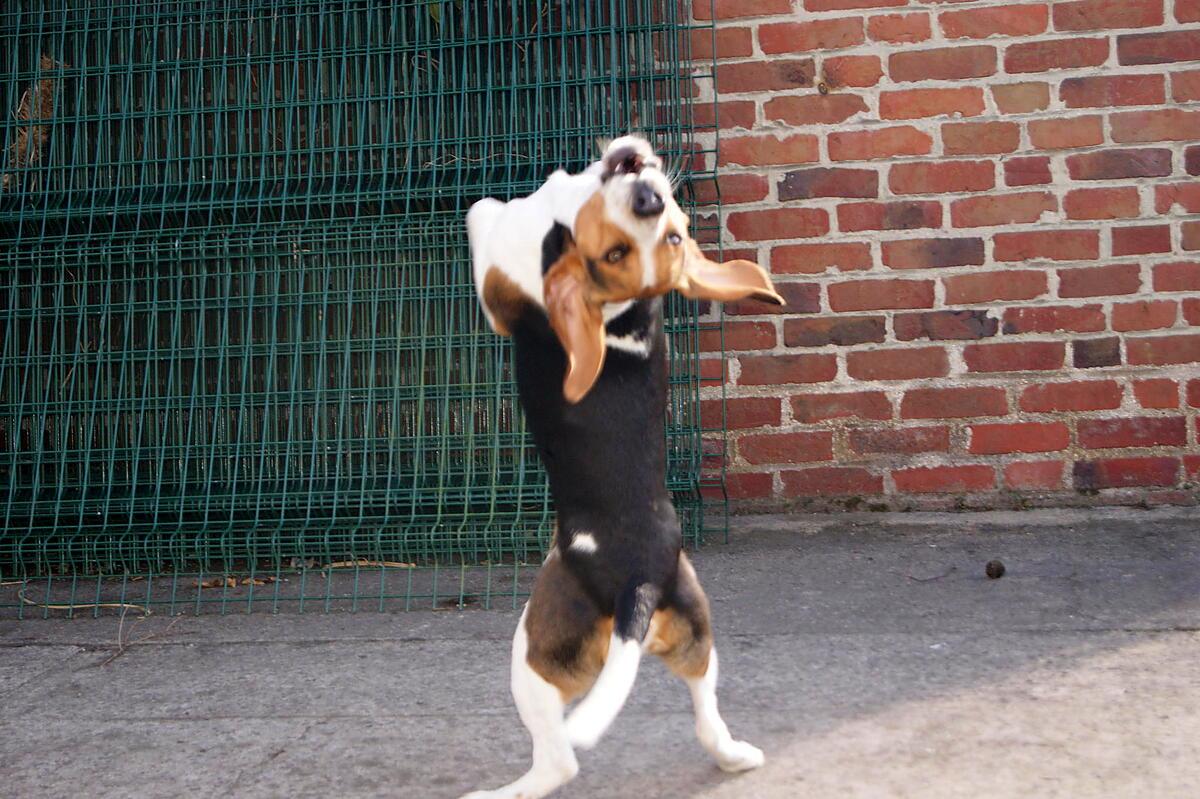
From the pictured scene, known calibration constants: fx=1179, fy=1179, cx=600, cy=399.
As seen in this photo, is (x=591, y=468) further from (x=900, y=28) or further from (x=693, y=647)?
(x=900, y=28)

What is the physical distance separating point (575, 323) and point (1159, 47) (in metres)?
3.02

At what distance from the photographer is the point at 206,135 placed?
399 cm

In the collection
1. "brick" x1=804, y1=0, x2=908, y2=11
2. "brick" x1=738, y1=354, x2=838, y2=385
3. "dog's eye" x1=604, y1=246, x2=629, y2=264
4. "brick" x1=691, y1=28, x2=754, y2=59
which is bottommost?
"brick" x1=738, y1=354, x2=838, y2=385

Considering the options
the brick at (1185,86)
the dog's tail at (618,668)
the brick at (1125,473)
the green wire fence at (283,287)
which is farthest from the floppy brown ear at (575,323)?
the brick at (1185,86)

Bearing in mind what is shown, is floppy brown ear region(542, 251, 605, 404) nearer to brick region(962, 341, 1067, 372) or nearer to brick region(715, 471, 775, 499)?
brick region(715, 471, 775, 499)

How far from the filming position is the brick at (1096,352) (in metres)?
3.89

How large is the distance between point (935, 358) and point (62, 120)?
2.99 meters

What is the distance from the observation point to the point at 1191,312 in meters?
3.87

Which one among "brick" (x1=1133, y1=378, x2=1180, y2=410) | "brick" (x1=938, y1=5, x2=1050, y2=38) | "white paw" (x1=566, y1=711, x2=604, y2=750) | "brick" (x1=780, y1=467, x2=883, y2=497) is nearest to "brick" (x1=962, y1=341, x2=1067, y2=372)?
"brick" (x1=1133, y1=378, x2=1180, y2=410)

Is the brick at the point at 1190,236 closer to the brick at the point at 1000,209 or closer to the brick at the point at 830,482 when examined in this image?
the brick at the point at 1000,209

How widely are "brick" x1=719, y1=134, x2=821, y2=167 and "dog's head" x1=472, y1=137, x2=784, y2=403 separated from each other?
231 cm

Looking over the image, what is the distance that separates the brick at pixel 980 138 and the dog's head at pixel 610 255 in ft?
8.06

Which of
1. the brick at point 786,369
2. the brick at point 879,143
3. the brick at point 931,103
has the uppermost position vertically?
the brick at point 931,103

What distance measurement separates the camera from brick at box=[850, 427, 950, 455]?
13.0 feet
